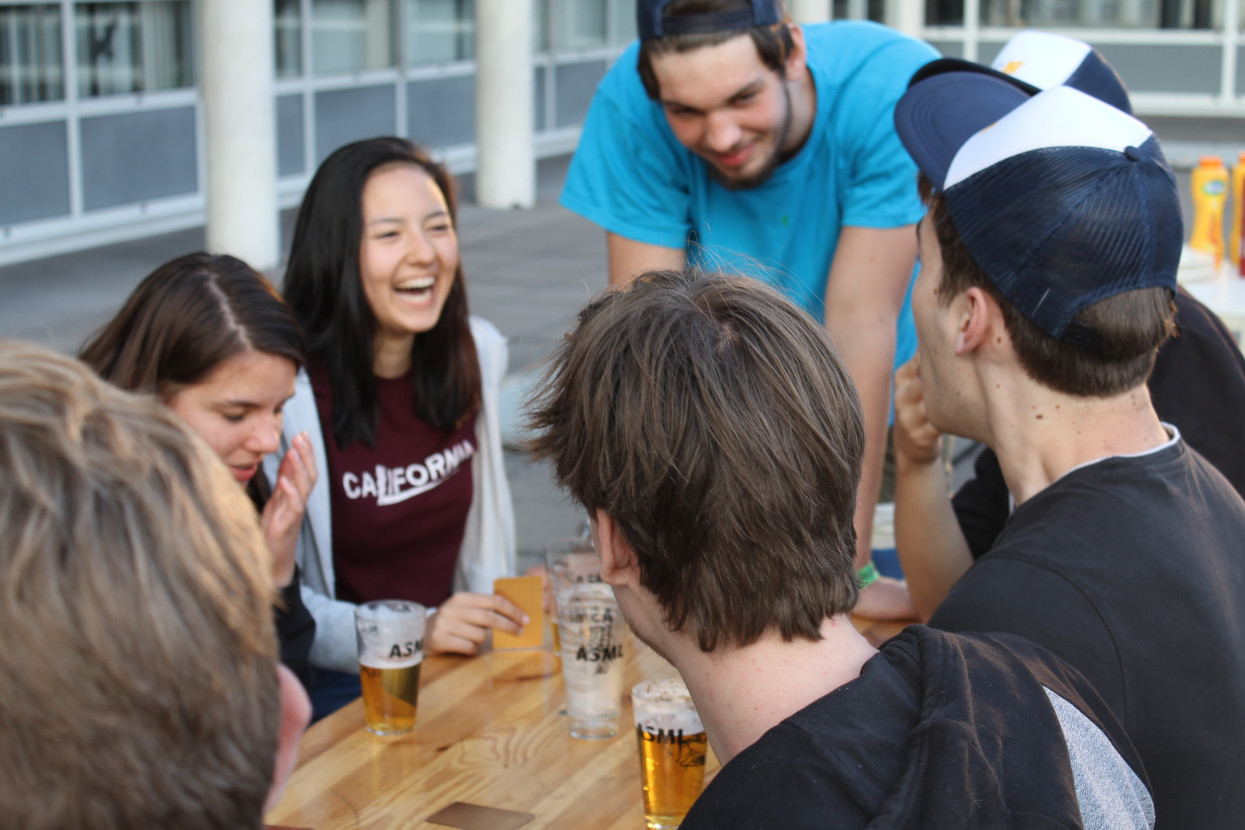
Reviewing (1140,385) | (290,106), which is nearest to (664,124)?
(1140,385)

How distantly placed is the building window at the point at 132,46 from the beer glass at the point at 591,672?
8176mm

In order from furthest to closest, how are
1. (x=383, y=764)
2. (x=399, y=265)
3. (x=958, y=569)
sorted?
(x=399, y=265) → (x=958, y=569) → (x=383, y=764)

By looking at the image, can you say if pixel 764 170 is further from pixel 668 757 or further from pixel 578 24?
pixel 578 24

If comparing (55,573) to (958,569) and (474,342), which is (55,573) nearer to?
(958,569)

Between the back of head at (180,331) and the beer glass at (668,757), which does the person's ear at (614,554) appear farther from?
the back of head at (180,331)

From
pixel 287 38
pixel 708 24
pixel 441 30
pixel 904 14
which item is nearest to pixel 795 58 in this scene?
pixel 708 24

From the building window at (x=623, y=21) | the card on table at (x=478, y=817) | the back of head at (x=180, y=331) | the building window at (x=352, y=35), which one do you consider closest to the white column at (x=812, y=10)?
the building window at (x=623, y=21)

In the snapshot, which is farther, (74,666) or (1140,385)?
(1140,385)

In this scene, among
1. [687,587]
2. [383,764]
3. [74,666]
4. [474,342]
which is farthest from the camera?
[474,342]

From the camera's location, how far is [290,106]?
35.2ft

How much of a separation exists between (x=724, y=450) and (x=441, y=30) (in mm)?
12389

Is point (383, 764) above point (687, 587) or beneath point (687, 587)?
beneath

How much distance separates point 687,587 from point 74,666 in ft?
2.18

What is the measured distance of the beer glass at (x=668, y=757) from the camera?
167 centimetres
